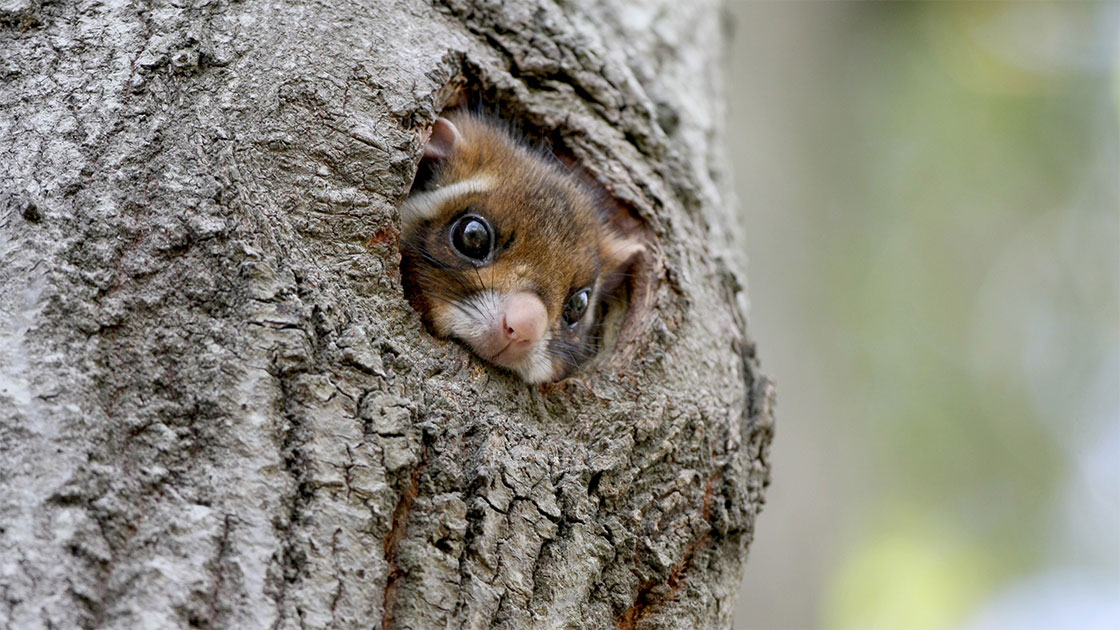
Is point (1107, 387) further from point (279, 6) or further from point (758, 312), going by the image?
point (279, 6)

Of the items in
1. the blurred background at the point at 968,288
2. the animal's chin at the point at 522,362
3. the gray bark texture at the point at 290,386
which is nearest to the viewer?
the gray bark texture at the point at 290,386

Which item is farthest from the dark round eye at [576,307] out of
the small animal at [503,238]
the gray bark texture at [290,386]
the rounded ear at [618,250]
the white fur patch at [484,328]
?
the gray bark texture at [290,386]

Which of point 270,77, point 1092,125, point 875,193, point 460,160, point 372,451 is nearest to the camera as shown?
point 372,451

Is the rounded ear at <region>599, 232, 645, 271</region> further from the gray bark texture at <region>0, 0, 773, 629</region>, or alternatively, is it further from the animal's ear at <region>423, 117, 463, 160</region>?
the animal's ear at <region>423, 117, 463, 160</region>

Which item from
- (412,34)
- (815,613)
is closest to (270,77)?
(412,34)

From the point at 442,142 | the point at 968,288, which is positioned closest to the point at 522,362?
the point at 442,142

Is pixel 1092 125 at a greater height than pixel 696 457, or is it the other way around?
pixel 1092 125

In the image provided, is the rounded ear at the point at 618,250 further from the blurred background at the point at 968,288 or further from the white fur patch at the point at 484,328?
the blurred background at the point at 968,288

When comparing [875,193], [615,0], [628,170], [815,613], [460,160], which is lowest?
[815,613]
